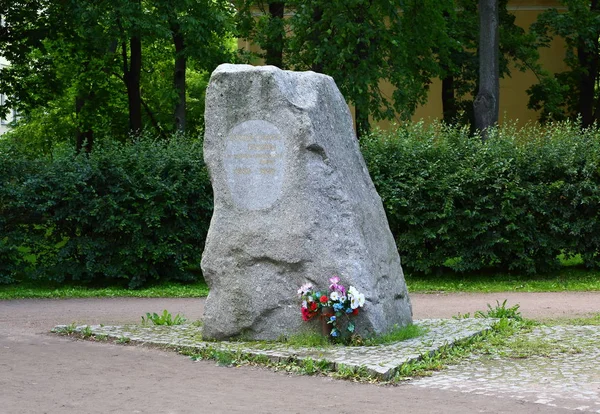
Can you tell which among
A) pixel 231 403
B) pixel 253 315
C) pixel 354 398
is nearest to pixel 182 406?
pixel 231 403

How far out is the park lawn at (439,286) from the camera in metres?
16.3

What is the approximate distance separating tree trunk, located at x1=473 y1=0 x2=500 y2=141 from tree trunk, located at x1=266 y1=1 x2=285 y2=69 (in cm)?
616

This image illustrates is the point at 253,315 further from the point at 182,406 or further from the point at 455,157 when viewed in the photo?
the point at 455,157

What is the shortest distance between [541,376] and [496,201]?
9.60 metres

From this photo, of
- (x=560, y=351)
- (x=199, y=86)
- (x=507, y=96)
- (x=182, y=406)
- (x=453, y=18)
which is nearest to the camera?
(x=182, y=406)

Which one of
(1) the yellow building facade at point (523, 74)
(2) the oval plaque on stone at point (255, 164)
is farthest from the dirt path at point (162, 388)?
(1) the yellow building facade at point (523, 74)

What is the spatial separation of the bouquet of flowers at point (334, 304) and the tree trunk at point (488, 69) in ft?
40.3

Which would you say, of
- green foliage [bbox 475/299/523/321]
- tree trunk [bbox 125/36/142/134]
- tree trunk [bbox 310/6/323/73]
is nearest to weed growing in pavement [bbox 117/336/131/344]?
green foliage [bbox 475/299/523/321]

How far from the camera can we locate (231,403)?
23.6 feet

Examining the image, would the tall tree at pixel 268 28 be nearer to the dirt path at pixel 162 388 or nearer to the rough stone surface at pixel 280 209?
the rough stone surface at pixel 280 209

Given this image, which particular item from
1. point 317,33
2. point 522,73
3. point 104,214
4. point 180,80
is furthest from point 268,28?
point 522,73

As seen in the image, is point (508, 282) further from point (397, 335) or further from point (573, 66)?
point (573, 66)

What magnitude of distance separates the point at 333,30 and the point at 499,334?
14.1 meters

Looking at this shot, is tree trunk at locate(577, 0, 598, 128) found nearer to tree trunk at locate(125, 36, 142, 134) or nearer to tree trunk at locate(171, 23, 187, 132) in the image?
tree trunk at locate(171, 23, 187, 132)
